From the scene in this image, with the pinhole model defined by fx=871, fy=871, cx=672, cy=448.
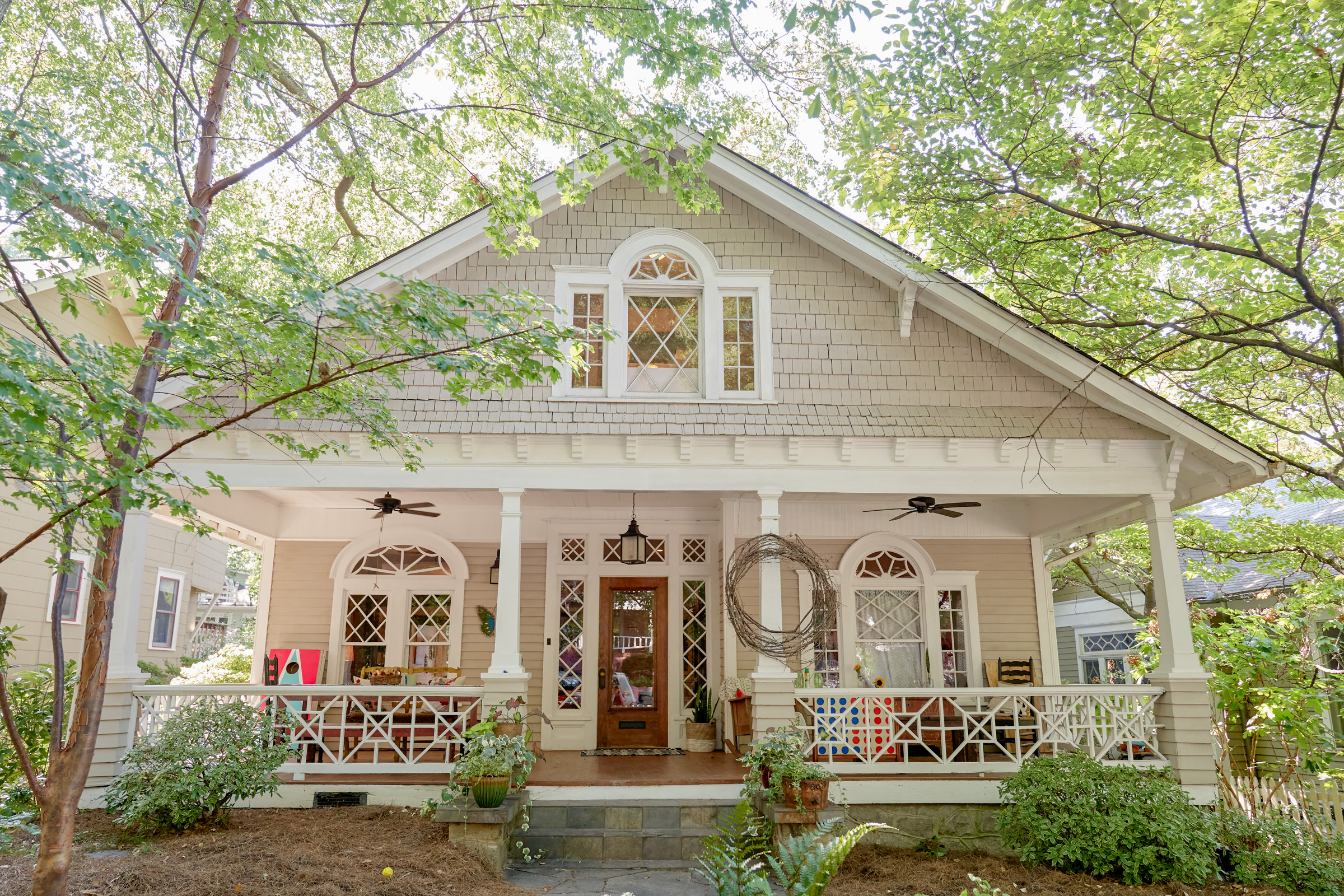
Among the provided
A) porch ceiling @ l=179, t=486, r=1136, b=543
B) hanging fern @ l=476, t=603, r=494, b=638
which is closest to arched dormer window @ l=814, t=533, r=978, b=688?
porch ceiling @ l=179, t=486, r=1136, b=543

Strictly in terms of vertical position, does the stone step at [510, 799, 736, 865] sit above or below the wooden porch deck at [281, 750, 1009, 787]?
below

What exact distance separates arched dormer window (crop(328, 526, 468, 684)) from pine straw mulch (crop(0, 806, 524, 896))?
387 cm

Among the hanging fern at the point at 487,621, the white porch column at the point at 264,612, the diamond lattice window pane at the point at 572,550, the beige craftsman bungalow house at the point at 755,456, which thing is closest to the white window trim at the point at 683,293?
the beige craftsman bungalow house at the point at 755,456

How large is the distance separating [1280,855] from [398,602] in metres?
9.59

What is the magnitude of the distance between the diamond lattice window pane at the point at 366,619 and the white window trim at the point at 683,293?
185 inches

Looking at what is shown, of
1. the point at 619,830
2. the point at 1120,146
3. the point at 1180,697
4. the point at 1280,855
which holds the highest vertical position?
the point at 1120,146

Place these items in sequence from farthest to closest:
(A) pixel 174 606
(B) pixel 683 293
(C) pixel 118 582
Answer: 1. (A) pixel 174 606
2. (B) pixel 683 293
3. (C) pixel 118 582

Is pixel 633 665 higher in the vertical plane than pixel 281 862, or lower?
higher

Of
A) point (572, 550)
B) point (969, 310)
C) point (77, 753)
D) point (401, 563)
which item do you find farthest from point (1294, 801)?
point (77, 753)

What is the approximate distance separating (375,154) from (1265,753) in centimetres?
1632

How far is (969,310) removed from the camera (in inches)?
333

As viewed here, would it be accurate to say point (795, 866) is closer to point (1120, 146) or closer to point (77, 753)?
point (77, 753)

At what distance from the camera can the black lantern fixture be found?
382 inches

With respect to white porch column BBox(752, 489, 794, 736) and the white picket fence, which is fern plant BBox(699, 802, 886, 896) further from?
the white picket fence
